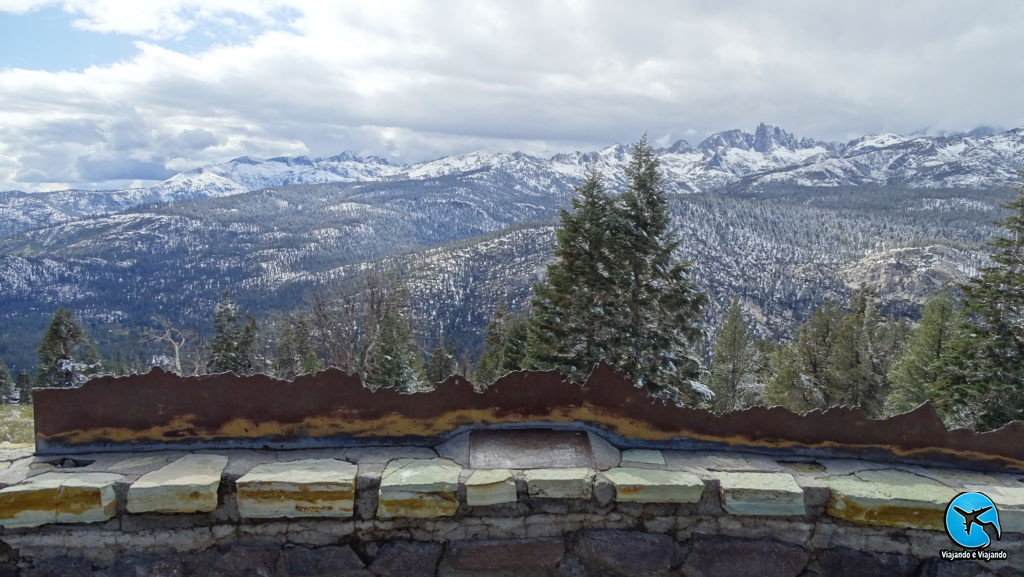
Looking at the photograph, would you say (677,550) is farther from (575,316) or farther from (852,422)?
(575,316)

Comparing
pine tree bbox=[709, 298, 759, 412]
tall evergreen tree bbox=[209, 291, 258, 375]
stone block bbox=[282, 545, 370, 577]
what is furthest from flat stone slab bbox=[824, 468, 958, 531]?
tall evergreen tree bbox=[209, 291, 258, 375]

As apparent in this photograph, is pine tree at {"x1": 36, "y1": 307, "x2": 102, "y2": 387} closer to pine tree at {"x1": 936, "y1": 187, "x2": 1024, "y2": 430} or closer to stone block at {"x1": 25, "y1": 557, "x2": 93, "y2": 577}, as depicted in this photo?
stone block at {"x1": 25, "y1": 557, "x2": 93, "y2": 577}

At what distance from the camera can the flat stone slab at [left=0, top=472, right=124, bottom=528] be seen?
282cm

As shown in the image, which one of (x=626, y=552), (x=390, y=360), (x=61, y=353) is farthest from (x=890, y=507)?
(x=61, y=353)

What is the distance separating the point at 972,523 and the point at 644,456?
5.59ft

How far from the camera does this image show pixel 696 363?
18047 mm

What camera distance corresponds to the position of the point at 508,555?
9.92 ft

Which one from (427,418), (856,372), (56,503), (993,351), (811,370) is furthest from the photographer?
(811,370)

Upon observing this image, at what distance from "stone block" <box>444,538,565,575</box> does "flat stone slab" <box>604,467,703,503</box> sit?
43cm

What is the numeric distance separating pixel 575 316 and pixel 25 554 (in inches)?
601

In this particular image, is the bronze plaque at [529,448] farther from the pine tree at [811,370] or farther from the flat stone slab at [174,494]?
the pine tree at [811,370]

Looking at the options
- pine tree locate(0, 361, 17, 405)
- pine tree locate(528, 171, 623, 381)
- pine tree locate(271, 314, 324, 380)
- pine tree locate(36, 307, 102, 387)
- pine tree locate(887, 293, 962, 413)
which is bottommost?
pine tree locate(0, 361, 17, 405)

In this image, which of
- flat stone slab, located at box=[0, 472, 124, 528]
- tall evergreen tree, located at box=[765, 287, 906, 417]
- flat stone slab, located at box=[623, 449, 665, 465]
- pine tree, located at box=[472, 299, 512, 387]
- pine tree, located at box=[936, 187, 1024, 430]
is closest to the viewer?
flat stone slab, located at box=[0, 472, 124, 528]

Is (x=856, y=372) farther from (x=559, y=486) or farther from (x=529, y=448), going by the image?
(x=559, y=486)
